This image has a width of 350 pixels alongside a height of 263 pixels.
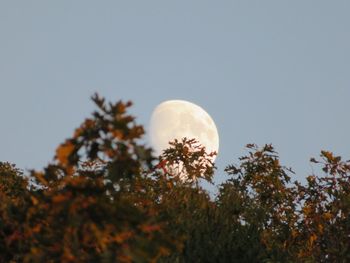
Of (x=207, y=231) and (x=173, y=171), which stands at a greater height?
(x=173, y=171)

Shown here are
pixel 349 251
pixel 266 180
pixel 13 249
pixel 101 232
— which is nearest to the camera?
pixel 101 232

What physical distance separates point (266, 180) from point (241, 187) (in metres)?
1.17

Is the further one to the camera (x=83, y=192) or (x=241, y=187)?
(x=241, y=187)

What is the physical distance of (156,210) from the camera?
18156mm

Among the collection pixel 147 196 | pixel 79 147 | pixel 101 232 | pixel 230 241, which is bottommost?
pixel 101 232

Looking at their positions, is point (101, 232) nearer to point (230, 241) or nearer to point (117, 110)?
point (117, 110)

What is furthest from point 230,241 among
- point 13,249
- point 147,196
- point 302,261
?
point 13,249

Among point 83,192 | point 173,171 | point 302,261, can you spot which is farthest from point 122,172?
point 173,171

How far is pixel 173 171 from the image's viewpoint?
90.5 feet

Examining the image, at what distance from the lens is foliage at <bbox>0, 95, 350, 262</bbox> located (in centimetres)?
898

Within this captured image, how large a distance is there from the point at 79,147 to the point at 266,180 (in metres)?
18.5

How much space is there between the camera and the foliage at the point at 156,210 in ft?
29.5

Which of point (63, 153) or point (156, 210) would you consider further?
point (156, 210)

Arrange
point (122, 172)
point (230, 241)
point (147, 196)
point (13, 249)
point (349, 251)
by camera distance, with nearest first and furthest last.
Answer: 1. point (122, 172)
2. point (13, 249)
3. point (230, 241)
4. point (349, 251)
5. point (147, 196)
